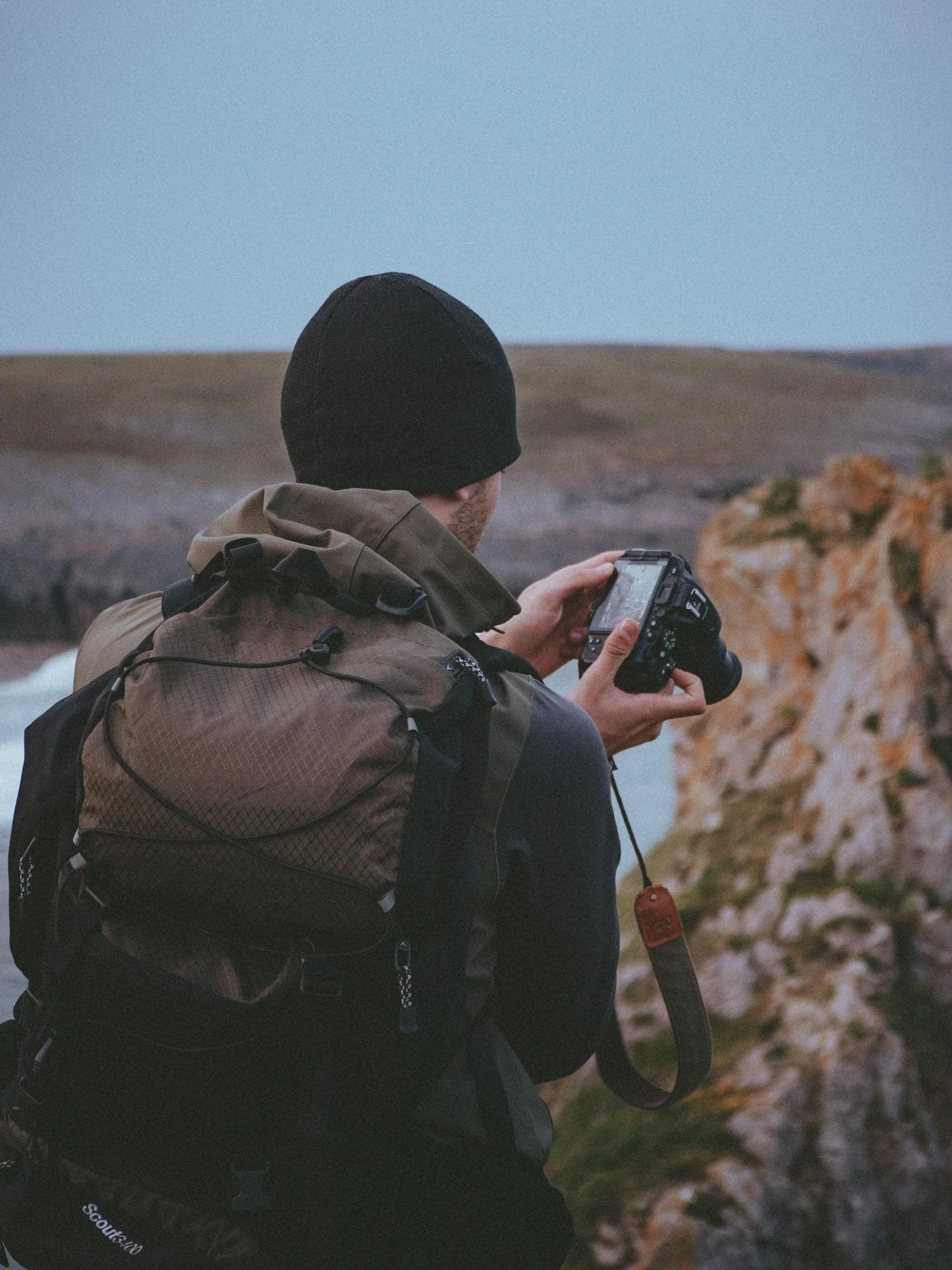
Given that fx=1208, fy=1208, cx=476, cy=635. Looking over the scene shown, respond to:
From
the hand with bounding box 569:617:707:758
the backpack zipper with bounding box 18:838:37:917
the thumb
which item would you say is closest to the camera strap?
the hand with bounding box 569:617:707:758

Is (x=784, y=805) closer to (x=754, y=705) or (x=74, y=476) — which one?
(x=754, y=705)

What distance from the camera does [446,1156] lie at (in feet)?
4.50

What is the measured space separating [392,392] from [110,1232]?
40.7 inches

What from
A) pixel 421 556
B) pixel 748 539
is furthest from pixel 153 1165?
pixel 748 539

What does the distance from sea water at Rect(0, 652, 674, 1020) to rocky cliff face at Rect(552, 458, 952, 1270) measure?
21.6 inches

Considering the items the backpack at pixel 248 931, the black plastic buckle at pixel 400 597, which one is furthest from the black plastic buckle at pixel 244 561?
the black plastic buckle at pixel 400 597

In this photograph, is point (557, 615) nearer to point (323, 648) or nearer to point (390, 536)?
point (390, 536)

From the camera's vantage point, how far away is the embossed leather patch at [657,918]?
183cm

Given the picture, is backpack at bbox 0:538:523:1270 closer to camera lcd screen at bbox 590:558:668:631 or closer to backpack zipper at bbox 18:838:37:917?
backpack zipper at bbox 18:838:37:917

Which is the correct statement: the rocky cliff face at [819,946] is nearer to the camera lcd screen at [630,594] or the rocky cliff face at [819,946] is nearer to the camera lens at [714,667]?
the camera lens at [714,667]

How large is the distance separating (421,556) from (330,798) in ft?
1.16

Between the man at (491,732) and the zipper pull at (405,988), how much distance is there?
0.12 metres

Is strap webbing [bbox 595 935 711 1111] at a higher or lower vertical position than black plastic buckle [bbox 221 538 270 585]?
lower

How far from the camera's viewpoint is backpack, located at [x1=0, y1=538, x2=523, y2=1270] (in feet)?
4.08
